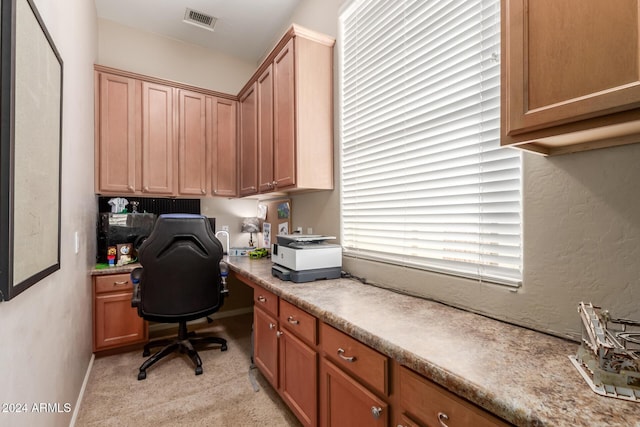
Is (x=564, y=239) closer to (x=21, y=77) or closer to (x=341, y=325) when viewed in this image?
(x=341, y=325)

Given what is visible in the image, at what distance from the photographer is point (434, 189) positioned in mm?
1537

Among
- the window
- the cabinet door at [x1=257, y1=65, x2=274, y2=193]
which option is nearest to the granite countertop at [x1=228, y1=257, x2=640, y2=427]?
the window

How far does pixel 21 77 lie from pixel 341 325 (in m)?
1.42

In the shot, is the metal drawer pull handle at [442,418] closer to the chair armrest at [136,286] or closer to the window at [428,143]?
the window at [428,143]

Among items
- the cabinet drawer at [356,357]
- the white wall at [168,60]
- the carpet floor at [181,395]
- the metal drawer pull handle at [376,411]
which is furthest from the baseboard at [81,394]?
the white wall at [168,60]

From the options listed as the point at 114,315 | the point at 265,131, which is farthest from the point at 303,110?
the point at 114,315

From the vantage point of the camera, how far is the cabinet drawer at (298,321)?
4.81ft

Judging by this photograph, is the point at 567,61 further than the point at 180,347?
No

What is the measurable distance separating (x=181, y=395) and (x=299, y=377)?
41.7 inches

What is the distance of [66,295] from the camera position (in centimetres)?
162

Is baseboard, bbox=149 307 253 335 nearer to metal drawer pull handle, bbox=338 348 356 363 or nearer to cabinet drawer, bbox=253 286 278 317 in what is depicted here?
cabinet drawer, bbox=253 286 278 317

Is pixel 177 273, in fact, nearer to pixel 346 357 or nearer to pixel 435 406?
pixel 346 357

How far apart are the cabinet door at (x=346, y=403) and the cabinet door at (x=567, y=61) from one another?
1067 millimetres

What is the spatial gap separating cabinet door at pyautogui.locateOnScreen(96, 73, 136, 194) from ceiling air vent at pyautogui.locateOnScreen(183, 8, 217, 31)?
86 centimetres
